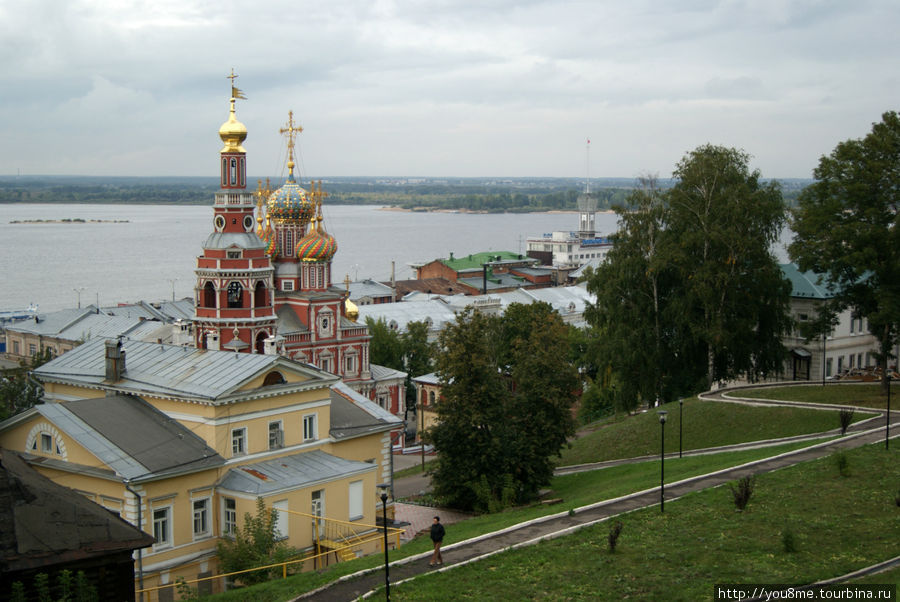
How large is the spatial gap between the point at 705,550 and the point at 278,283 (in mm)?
33103

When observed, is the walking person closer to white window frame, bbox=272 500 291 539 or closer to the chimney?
white window frame, bbox=272 500 291 539

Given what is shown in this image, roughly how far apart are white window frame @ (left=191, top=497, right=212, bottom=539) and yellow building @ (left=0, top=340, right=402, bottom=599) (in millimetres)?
25

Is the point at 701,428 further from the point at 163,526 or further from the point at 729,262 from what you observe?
the point at 163,526

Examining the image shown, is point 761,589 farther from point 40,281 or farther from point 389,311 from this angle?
point 40,281

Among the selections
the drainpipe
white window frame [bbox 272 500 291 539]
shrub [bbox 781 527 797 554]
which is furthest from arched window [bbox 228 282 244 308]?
shrub [bbox 781 527 797 554]

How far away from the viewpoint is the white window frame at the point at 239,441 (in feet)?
79.6

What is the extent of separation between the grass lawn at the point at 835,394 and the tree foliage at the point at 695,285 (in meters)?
2.33

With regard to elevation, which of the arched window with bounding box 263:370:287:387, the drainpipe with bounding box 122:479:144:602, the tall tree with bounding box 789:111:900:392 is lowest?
the drainpipe with bounding box 122:479:144:602

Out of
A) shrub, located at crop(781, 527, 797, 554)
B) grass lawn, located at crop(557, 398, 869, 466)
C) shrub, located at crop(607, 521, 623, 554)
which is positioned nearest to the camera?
shrub, located at crop(781, 527, 797, 554)

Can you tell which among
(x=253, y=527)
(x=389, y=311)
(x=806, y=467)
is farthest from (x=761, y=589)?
(x=389, y=311)

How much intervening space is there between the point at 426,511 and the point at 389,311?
41.0m

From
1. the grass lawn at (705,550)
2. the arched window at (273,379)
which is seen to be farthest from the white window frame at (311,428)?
the grass lawn at (705,550)

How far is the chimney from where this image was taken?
2619cm

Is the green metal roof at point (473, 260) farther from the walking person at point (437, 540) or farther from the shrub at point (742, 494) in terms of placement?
the walking person at point (437, 540)
